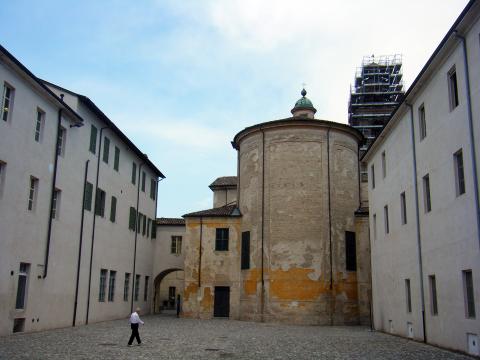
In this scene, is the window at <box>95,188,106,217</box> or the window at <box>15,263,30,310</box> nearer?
the window at <box>15,263,30,310</box>

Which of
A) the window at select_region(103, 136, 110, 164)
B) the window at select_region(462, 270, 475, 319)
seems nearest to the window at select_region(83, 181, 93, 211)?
the window at select_region(103, 136, 110, 164)

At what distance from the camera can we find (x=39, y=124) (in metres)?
20.8

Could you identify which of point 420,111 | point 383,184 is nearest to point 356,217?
point 383,184

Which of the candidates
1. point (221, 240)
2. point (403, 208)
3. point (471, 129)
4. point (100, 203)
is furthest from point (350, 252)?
point (471, 129)

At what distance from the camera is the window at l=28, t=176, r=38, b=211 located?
790 inches

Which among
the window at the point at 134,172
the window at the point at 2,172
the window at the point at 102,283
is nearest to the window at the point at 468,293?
the window at the point at 2,172

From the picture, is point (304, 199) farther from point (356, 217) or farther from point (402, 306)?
point (402, 306)

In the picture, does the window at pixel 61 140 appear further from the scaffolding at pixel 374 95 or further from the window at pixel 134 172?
the scaffolding at pixel 374 95

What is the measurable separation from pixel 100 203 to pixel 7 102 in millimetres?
10307

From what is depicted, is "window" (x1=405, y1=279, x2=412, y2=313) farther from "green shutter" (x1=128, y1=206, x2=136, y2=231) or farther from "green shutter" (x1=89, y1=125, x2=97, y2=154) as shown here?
"green shutter" (x1=128, y1=206, x2=136, y2=231)

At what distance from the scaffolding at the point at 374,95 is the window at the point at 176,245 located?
2402 centimetres

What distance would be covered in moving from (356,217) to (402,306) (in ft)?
38.7

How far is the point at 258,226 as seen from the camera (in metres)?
31.8

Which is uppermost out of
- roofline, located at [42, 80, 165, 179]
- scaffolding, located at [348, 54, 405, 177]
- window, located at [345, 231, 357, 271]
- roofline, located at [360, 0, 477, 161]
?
scaffolding, located at [348, 54, 405, 177]
